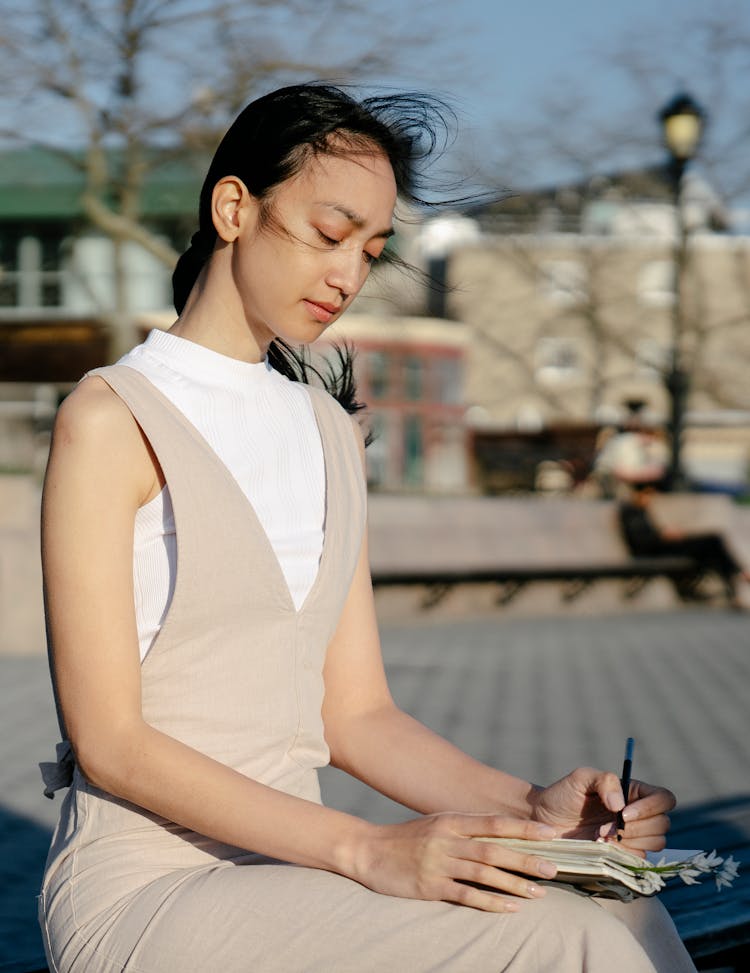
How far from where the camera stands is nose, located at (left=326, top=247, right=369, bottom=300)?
83.2 inches

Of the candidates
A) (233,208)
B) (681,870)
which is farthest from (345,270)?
(681,870)

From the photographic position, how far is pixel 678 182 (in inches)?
583

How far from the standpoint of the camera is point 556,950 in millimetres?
1704

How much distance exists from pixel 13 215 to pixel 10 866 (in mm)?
33538

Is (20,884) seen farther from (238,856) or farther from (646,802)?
(646,802)

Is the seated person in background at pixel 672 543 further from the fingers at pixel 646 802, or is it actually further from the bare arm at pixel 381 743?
the fingers at pixel 646 802

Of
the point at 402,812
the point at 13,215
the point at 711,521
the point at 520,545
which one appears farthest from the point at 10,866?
the point at 13,215

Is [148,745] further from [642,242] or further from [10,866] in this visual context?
[642,242]

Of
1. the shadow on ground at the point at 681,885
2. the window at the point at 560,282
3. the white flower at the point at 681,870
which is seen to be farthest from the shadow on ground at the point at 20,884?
the window at the point at 560,282

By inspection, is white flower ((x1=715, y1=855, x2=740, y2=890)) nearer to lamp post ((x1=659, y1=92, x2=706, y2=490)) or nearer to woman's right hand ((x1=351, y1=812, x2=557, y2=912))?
woman's right hand ((x1=351, y1=812, x2=557, y2=912))

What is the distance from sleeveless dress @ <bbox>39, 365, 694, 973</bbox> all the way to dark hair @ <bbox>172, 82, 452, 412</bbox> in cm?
36

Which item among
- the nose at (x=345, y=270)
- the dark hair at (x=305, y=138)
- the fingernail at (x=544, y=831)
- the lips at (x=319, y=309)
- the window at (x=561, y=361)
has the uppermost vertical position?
the window at (x=561, y=361)

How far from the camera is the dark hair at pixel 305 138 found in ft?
6.85

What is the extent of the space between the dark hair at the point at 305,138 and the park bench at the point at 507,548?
9.51 m
